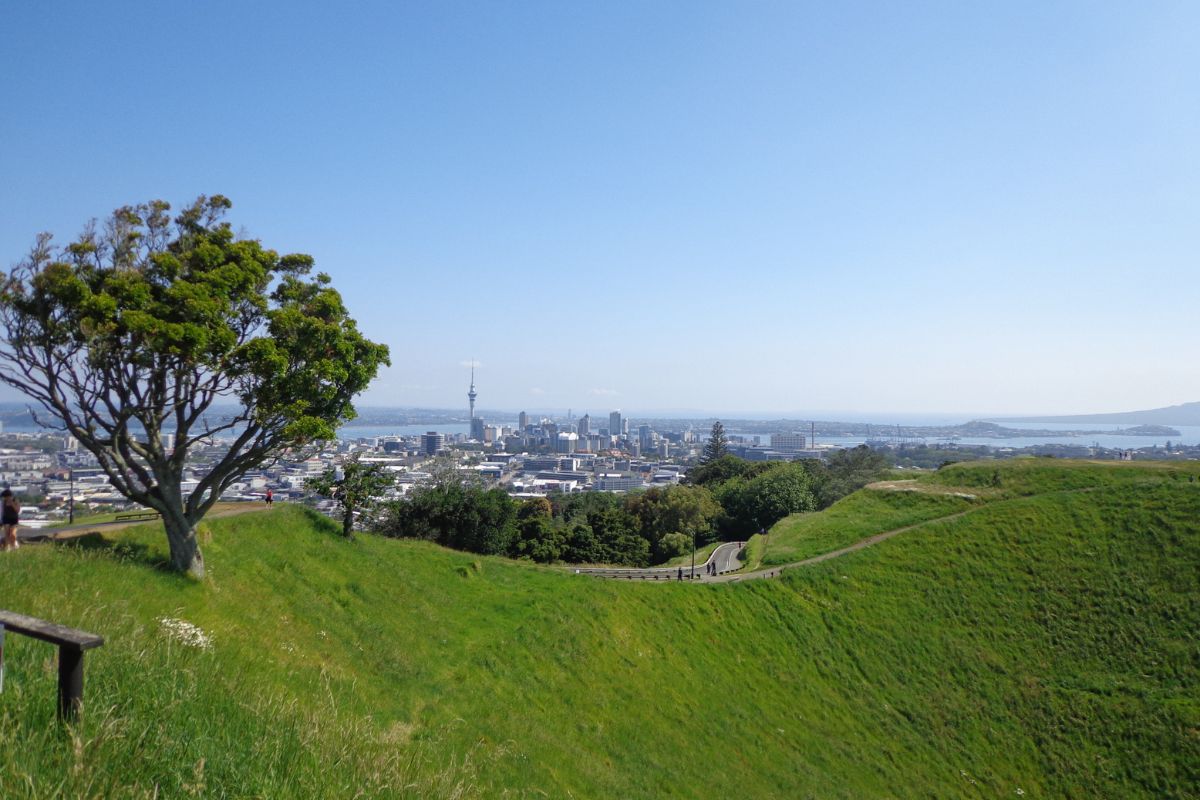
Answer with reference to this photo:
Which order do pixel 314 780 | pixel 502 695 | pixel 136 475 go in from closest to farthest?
pixel 314 780, pixel 136 475, pixel 502 695

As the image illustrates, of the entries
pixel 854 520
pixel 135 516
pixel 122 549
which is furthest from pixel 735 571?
pixel 122 549

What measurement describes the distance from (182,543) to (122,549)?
1.31 meters

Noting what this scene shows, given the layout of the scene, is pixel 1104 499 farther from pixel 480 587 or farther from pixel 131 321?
pixel 131 321

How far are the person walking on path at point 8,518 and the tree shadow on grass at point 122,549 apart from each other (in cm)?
63

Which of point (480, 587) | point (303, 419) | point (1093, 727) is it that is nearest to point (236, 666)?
point (303, 419)

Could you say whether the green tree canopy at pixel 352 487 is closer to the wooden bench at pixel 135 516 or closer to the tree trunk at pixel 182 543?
the wooden bench at pixel 135 516

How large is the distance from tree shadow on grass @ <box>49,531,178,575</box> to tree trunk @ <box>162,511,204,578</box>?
0.23 m

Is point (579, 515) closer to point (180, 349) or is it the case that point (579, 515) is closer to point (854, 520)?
→ point (854, 520)

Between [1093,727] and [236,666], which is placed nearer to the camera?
[236,666]

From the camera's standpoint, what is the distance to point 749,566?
1199 inches

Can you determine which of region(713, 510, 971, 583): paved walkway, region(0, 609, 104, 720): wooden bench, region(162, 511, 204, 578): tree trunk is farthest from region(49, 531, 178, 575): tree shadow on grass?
region(713, 510, 971, 583): paved walkway

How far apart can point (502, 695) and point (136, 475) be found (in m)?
8.74

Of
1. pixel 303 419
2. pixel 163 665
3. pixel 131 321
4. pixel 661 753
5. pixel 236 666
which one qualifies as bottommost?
pixel 661 753

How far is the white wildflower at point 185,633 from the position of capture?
831cm
